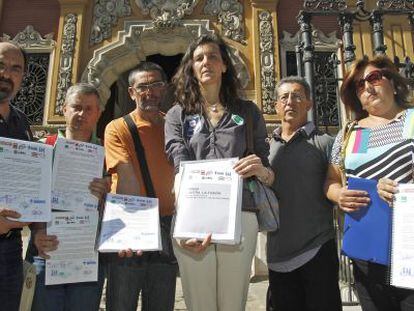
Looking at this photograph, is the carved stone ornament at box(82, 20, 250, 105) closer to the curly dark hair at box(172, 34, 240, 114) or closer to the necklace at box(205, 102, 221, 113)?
the curly dark hair at box(172, 34, 240, 114)

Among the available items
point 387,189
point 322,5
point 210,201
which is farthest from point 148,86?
point 322,5

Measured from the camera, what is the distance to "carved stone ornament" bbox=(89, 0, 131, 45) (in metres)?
10.0

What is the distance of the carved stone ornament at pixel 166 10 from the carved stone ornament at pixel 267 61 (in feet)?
5.60

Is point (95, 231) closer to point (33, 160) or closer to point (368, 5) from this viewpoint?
point (33, 160)

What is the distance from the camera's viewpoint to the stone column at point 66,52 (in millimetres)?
9523

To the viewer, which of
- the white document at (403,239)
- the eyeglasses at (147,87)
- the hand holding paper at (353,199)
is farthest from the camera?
the eyeglasses at (147,87)

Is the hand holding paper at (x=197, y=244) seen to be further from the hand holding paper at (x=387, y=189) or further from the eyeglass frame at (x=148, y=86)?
the eyeglass frame at (x=148, y=86)

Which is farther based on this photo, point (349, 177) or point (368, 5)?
point (368, 5)

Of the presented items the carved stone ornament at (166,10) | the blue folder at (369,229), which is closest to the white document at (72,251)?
the blue folder at (369,229)

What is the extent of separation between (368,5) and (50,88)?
7.67 metres

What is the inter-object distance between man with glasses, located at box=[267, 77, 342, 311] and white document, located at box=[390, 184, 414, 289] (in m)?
0.71

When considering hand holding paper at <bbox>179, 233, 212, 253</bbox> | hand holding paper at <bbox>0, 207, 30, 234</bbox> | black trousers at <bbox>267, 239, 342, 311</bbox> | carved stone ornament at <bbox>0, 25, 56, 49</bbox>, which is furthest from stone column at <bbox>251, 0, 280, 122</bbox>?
hand holding paper at <bbox>0, 207, 30, 234</bbox>

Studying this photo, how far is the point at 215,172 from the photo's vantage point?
2.38 metres

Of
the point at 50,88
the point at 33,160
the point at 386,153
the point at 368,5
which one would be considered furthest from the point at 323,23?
the point at 33,160
